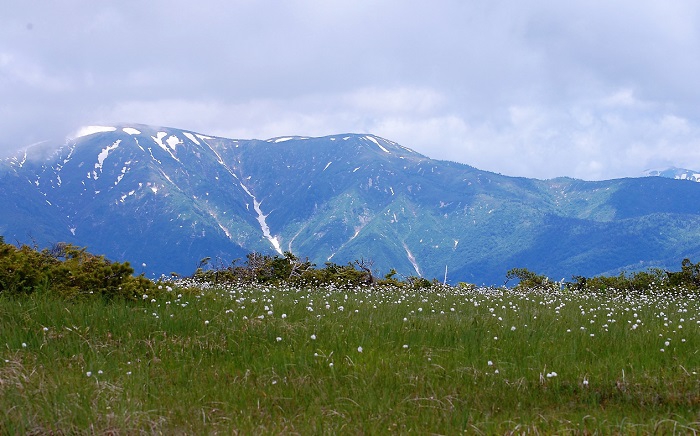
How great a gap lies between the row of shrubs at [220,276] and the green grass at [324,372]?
825 mm

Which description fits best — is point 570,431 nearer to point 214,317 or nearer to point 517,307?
point 214,317

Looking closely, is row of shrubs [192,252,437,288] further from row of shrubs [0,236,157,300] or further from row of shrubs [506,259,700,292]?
row of shrubs [0,236,157,300]

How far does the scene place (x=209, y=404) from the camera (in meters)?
7.45

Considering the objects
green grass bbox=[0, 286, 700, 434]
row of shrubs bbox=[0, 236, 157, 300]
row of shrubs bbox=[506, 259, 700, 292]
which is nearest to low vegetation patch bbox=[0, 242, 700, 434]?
green grass bbox=[0, 286, 700, 434]

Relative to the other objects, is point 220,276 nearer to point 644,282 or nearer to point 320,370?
point 644,282

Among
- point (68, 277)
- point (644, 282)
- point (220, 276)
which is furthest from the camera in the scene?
point (220, 276)

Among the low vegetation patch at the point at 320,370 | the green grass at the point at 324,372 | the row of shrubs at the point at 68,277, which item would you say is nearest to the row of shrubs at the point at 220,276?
the row of shrubs at the point at 68,277

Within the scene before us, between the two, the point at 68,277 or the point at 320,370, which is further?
the point at 68,277

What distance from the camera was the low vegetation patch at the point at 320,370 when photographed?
6.72 m

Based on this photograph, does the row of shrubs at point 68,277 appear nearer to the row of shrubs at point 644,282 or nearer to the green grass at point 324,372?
the green grass at point 324,372

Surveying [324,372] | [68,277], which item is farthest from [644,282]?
[68,277]

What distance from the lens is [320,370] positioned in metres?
8.66

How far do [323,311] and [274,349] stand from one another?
3.47 metres

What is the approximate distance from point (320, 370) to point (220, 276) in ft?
64.3
